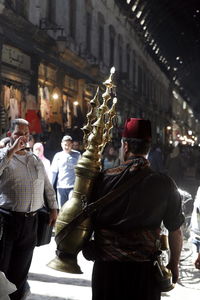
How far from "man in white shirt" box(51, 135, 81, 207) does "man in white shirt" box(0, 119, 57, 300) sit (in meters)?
4.46

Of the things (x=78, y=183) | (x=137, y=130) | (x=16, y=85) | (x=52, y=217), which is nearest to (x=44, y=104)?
(x=16, y=85)

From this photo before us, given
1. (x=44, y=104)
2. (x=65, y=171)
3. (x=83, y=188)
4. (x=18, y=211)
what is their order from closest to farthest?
1. (x=83, y=188)
2. (x=18, y=211)
3. (x=65, y=171)
4. (x=44, y=104)

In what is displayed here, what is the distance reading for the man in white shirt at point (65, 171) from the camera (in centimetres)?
915

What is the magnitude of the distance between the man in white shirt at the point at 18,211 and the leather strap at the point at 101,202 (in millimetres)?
1696

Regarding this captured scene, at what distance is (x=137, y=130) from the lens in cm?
300

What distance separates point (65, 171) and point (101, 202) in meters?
6.35

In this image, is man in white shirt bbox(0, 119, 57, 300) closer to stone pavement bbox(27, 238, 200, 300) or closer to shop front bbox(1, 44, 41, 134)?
stone pavement bbox(27, 238, 200, 300)

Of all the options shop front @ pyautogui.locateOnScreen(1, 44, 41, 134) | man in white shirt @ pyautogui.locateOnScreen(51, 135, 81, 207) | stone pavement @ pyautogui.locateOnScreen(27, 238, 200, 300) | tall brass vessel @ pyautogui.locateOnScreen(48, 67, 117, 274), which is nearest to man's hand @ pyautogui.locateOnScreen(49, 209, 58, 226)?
stone pavement @ pyautogui.locateOnScreen(27, 238, 200, 300)

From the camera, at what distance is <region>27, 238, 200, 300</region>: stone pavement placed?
566 cm

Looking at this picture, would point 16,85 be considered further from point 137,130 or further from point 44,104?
point 137,130

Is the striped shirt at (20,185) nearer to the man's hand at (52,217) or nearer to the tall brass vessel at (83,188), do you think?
the man's hand at (52,217)

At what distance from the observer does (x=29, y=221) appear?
4523 mm

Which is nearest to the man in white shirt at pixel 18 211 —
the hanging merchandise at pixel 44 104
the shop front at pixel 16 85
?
the shop front at pixel 16 85

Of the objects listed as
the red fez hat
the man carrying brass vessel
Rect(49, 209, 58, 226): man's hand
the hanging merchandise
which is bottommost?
Rect(49, 209, 58, 226): man's hand
